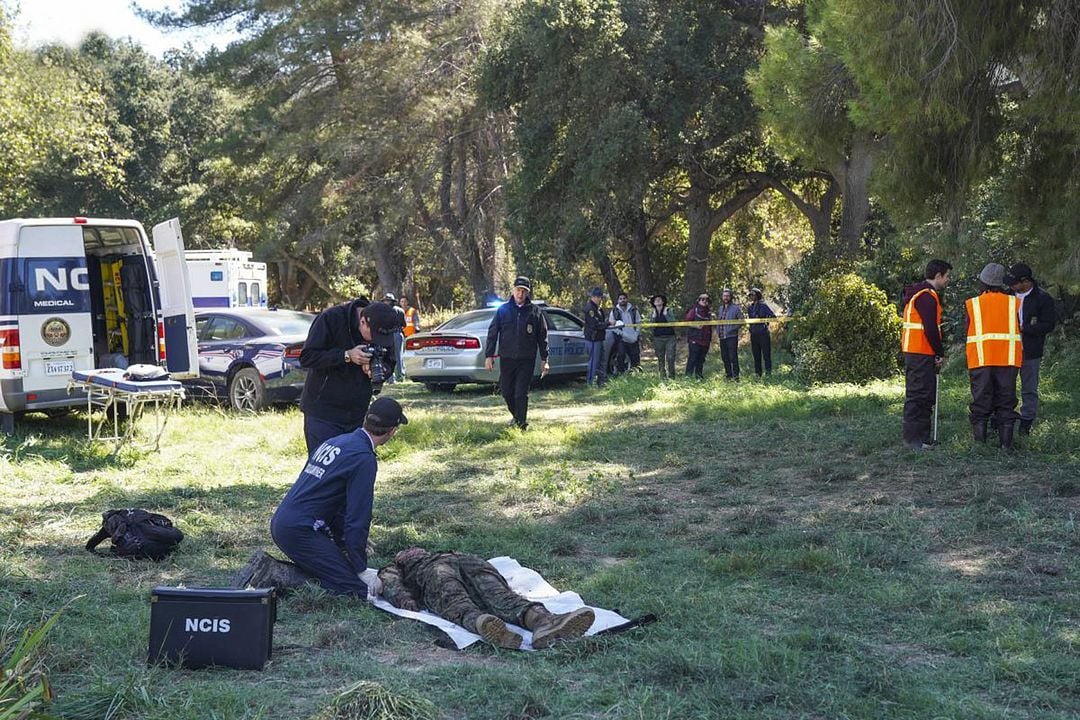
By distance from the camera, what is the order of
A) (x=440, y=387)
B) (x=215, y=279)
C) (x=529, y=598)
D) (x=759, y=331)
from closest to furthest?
(x=529, y=598) < (x=440, y=387) < (x=759, y=331) < (x=215, y=279)

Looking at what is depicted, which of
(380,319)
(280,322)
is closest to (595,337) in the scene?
(280,322)

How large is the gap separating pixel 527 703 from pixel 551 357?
534 inches

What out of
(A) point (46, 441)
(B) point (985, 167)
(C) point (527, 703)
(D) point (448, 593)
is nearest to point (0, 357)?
(A) point (46, 441)

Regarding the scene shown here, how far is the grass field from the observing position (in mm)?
4297

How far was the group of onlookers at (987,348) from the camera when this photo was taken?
385 inches

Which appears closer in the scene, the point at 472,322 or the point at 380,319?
the point at 380,319

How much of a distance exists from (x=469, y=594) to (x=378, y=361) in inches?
79.4

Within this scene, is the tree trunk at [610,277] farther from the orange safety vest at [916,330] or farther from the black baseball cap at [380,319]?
the black baseball cap at [380,319]

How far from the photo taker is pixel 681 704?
13.6 feet

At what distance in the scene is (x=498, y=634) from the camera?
4.95 m

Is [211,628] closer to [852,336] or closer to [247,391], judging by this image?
[247,391]

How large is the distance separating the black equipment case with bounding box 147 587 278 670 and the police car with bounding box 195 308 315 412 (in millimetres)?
9411

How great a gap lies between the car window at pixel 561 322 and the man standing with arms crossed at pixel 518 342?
5918 mm

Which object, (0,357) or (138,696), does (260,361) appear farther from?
(138,696)
